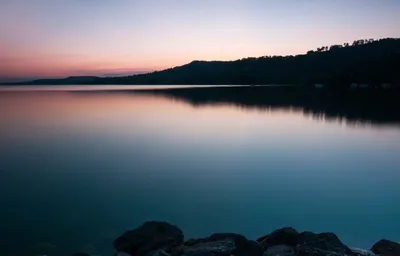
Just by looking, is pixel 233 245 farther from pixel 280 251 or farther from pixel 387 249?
pixel 387 249

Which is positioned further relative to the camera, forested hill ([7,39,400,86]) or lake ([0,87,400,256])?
forested hill ([7,39,400,86])

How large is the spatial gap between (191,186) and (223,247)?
4.48 meters

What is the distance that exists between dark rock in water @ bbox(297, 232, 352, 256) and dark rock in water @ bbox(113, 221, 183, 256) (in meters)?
2.12

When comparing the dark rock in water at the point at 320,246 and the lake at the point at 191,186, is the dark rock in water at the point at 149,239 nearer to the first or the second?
the lake at the point at 191,186

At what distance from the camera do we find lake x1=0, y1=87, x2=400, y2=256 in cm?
697

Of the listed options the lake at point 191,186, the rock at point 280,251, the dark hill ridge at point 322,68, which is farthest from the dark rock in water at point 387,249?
the dark hill ridge at point 322,68

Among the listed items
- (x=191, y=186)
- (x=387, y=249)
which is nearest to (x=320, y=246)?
(x=387, y=249)

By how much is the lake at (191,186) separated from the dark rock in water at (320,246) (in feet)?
4.41

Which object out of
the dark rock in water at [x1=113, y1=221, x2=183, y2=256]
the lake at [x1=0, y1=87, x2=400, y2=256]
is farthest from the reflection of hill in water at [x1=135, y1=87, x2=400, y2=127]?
the dark rock in water at [x1=113, y1=221, x2=183, y2=256]

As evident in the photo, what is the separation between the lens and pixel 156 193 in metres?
9.02

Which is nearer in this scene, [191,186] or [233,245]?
[233,245]

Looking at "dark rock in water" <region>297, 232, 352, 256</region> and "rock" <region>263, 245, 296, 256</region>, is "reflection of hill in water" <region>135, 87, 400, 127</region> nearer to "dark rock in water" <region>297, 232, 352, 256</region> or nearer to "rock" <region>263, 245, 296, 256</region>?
"dark rock in water" <region>297, 232, 352, 256</region>

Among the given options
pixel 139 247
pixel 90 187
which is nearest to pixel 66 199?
pixel 90 187

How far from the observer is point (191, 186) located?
32.0ft
